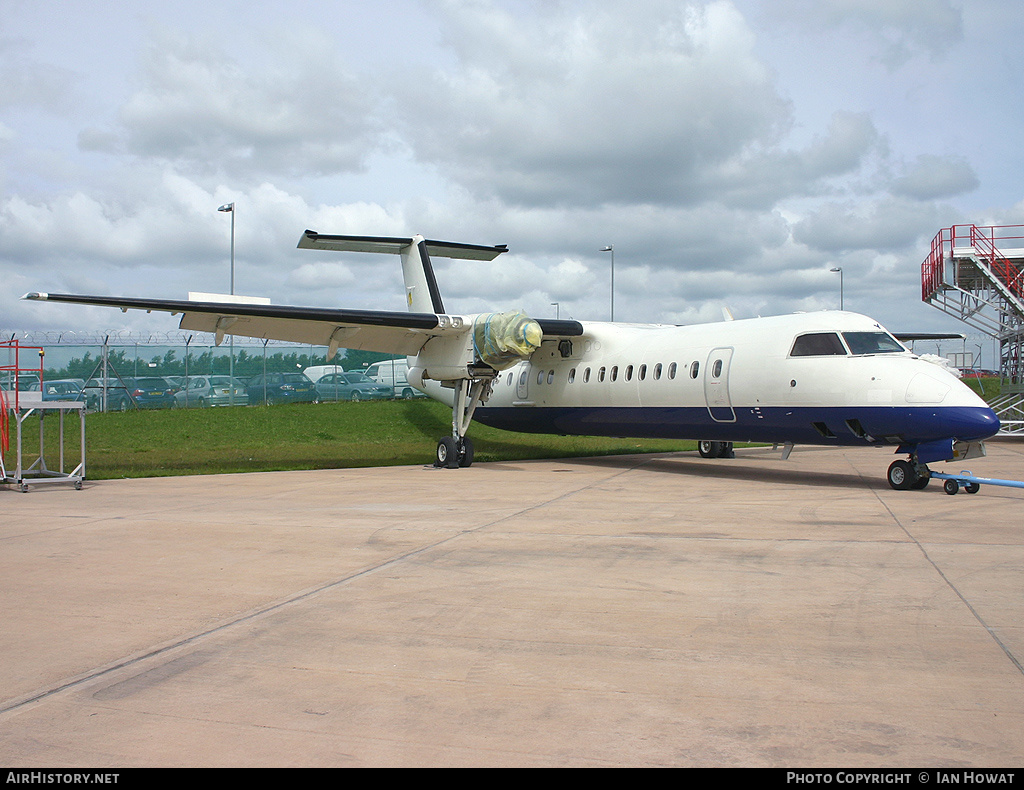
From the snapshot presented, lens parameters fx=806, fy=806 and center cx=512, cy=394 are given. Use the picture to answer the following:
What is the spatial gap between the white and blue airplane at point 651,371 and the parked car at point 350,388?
1558 cm

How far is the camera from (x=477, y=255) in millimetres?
23188

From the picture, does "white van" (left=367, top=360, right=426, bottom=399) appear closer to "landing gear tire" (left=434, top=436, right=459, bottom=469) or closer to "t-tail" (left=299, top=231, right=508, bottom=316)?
"t-tail" (left=299, top=231, right=508, bottom=316)

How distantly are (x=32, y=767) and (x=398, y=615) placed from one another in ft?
8.74

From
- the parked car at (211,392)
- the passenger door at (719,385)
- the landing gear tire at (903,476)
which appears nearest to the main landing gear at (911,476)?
the landing gear tire at (903,476)

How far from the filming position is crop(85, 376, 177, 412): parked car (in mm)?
32338

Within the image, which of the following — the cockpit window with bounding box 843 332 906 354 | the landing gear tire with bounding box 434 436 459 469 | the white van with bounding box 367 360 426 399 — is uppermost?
the cockpit window with bounding box 843 332 906 354

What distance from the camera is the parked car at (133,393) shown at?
32.3 metres

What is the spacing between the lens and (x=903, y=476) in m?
13.0

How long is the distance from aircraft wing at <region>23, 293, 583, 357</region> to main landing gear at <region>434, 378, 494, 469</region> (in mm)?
1509

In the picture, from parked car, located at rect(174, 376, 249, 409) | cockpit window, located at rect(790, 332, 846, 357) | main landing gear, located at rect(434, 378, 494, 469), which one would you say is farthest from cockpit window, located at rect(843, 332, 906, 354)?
parked car, located at rect(174, 376, 249, 409)

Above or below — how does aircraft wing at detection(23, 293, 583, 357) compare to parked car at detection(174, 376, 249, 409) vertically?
above

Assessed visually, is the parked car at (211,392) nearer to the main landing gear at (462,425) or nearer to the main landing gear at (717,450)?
the main landing gear at (462,425)

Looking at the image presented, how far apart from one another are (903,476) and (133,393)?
3026 centimetres

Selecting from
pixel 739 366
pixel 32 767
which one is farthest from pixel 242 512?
pixel 739 366
